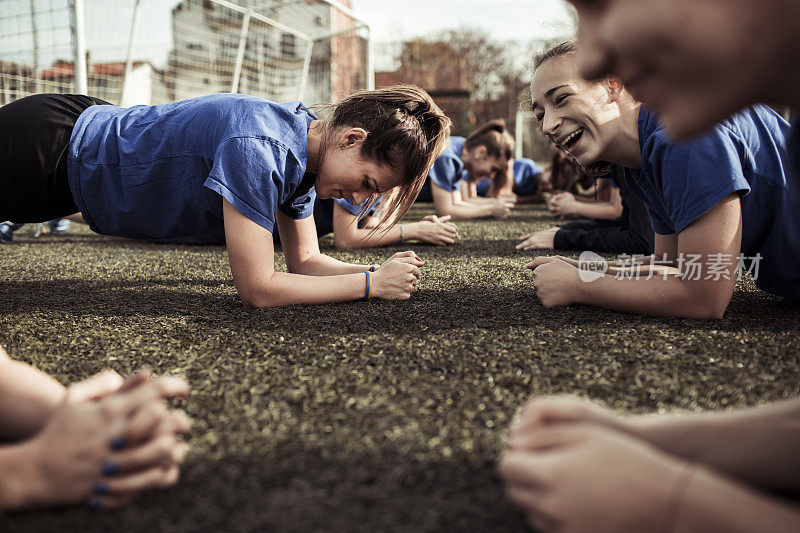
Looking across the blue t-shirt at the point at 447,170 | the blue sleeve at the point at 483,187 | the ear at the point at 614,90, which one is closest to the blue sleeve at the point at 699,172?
the ear at the point at 614,90

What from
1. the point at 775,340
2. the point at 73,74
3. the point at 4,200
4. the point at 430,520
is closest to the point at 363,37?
the point at 73,74

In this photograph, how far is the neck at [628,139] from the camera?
1.16 metres

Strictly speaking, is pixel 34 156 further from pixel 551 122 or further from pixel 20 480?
pixel 551 122

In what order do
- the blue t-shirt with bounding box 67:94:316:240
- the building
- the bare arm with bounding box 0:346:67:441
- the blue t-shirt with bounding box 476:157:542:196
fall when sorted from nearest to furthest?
the bare arm with bounding box 0:346:67:441 < the blue t-shirt with bounding box 67:94:316:240 < the building < the blue t-shirt with bounding box 476:157:542:196

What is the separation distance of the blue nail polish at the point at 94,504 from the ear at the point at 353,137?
86 centimetres

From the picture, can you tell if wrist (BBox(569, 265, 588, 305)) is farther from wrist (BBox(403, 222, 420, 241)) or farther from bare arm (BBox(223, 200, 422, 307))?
wrist (BBox(403, 222, 420, 241))

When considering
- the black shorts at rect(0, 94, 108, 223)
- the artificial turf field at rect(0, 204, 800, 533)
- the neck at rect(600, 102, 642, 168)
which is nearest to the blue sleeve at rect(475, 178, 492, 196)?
the artificial turf field at rect(0, 204, 800, 533)

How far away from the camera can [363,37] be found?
240 inches

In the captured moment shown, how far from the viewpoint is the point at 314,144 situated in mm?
1222

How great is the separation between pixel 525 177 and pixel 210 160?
3.75 m

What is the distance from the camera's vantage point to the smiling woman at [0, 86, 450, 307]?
1.16 m

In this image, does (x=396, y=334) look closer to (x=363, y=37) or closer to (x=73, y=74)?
(x=73, y=74)

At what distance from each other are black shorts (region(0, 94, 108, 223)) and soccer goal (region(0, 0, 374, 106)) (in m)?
0.62

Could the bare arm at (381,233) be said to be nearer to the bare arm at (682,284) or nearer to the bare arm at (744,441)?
the bare arm at (682,284)
